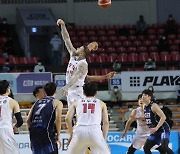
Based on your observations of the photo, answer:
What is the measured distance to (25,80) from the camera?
24.1 metres

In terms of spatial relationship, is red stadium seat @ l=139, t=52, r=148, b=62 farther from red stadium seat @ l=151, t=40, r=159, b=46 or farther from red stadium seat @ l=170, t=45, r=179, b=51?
red stadium seat @ l=170, t=45, r=179, b=51

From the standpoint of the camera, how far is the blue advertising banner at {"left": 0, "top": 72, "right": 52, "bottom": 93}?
23922 millimetres

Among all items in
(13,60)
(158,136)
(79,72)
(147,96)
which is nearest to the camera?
(79,72)

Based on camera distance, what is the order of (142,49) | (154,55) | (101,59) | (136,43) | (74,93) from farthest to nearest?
(136,43) → (142,49) → (154,55) → (101,59) → (74,93)

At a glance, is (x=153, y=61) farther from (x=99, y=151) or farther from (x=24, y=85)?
(x=99, y=151)

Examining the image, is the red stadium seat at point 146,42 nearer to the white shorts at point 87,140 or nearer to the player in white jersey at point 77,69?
the player in white jersey at point 77,69

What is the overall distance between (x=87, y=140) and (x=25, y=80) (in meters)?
13.8

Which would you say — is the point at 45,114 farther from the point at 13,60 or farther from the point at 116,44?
the point at 116,44

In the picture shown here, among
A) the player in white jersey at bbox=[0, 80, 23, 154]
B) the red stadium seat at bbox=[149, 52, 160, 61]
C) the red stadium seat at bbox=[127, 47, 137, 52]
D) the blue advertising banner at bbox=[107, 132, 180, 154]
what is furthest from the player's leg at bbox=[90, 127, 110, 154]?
the red stadium seat at bbox=[127, 47, 137, 52]

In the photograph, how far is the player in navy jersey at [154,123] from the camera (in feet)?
44.2

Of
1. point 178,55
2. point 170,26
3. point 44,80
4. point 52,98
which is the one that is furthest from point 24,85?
point 52,98

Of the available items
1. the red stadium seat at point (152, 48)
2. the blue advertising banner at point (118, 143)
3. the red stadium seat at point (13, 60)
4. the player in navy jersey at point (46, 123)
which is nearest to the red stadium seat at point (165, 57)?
the red stadium seat at point (152, 48)

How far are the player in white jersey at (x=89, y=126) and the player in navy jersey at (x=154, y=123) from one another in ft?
9.41

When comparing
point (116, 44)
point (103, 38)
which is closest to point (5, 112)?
point (116, 44)
